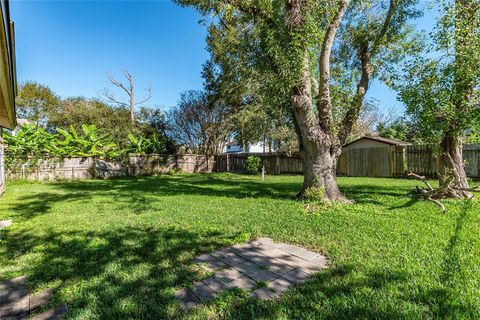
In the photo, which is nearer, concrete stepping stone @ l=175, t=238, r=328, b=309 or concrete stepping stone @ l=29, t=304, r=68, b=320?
concrete stepping stone @ l=29, t=304, r=68, b=320

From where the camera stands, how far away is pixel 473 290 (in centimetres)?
228

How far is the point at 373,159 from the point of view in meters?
13.8

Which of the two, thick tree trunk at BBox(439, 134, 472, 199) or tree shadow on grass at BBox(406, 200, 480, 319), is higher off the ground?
thick tree trunk at BBox(439, 134, 472, 199)

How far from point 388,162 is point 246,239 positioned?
11838 millimetres

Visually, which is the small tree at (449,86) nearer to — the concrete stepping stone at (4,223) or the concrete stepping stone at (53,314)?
the concrete stepping stone at (53,314)

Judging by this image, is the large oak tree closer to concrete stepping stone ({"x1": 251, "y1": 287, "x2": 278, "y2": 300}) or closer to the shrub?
concrete stepping stone ({"x1": 251, "y1": 287, "x2": 278, "y2": 300})

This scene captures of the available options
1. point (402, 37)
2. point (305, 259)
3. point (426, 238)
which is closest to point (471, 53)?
point (402, 37)

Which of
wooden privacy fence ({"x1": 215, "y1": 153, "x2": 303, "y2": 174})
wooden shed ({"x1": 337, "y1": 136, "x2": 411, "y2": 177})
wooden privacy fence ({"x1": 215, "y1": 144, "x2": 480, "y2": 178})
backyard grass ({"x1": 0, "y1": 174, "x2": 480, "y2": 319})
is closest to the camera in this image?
backyard grass ({"x1": 0, "y1": 174, "x2": 480, "y2": 319})

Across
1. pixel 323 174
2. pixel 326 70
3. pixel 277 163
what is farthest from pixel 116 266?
pixel 277 163

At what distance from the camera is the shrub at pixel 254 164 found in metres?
17.9

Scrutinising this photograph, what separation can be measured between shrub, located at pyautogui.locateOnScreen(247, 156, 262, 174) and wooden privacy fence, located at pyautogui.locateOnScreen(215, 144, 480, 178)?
1.23 meters

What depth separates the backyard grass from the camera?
2176 millimetres

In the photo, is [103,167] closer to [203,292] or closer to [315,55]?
[315,55]

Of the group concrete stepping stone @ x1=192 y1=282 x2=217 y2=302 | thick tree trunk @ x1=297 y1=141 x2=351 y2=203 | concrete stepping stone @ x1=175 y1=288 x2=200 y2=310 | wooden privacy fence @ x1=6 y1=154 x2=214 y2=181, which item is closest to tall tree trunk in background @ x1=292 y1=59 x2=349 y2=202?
thick tree trunk @ x1=297 y1=141 x2=351 y2=203
